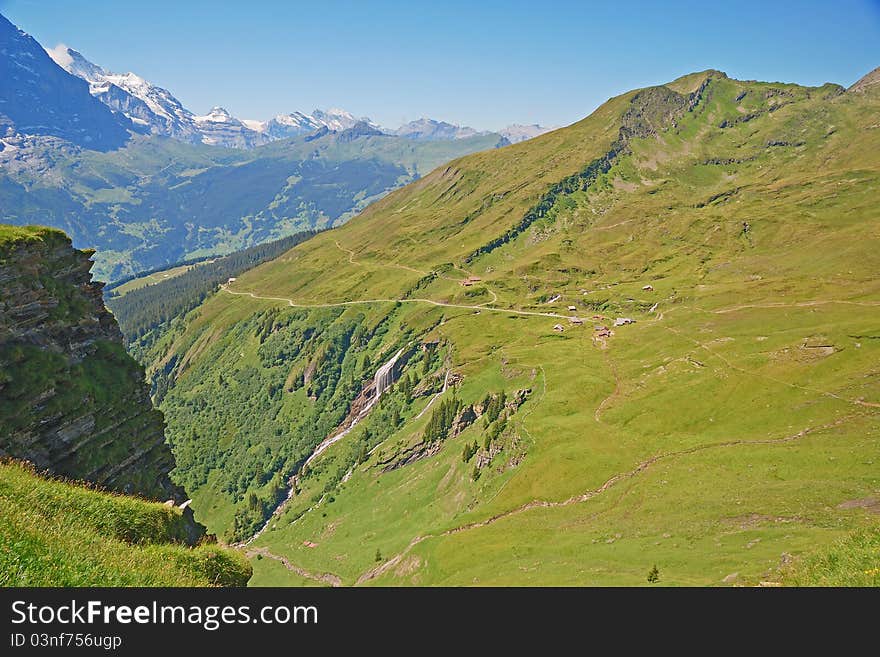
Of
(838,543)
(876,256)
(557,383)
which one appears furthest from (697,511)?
(876,256)

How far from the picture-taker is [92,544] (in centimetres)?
1564

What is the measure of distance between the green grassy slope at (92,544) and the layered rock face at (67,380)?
1600 inches

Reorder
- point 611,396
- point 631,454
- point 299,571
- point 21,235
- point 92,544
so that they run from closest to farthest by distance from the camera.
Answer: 1. point 92,544
2. point 21,235
3. point 631,454
4. point 611,396
5. point 299,571

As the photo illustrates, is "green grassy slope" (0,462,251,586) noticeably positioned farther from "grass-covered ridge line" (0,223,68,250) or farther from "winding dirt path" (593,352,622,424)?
"winding dirt path" (593,352,622,424)

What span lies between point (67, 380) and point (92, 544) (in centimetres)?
6262

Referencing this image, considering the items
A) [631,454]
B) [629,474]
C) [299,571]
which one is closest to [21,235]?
[299,571]

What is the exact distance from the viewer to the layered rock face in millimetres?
58438

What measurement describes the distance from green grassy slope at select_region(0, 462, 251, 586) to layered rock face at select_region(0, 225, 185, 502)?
40645mm

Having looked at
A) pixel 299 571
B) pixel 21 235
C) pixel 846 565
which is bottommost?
pixel 299 571

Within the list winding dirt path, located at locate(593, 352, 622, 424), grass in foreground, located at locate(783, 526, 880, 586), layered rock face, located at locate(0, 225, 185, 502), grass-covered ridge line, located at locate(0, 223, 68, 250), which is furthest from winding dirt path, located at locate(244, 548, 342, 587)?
grass in foreground, located at locate(783, 526, 880, 586)

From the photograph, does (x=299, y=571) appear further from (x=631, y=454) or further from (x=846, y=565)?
(x=846, y=565)

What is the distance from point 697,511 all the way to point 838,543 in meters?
51.4
